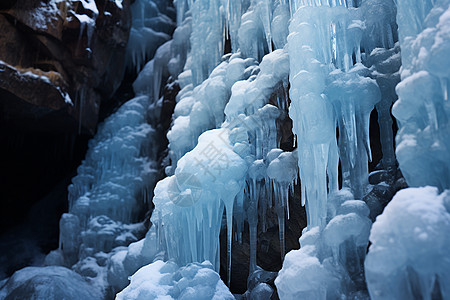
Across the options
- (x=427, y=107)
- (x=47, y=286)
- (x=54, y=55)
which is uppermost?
(x=54, y=55)

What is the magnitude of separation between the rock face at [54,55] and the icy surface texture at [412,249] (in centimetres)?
729

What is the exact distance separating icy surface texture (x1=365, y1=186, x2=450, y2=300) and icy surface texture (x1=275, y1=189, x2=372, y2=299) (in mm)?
→ 770

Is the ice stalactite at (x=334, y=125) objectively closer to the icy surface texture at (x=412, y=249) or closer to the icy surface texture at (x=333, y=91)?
the icy surface texture at (x=333, y=91)

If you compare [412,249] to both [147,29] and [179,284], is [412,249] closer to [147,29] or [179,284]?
[179,284]

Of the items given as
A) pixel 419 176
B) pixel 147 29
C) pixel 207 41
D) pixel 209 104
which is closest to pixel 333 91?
pixel 419 176

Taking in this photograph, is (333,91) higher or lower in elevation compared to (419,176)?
higher

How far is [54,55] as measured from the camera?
838cm

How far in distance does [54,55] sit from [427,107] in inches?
296

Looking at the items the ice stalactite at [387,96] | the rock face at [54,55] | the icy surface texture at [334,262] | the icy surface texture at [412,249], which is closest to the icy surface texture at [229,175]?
the ice stalactite at [387,96]

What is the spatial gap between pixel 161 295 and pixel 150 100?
6.98 metres

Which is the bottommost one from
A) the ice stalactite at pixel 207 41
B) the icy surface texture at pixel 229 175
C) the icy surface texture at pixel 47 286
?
the icy surface texture at pixel 47 286

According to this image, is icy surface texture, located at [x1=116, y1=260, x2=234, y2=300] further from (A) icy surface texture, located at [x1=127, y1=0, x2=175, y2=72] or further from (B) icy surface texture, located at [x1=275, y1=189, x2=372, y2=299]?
(A) icy surface texture, located at [x1=127, y1=0, x2=175, y2=72]

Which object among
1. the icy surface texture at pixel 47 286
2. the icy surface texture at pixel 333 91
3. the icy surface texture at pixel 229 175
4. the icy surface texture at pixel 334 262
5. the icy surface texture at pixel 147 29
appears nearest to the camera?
the icy surface texture at pixel 334 262

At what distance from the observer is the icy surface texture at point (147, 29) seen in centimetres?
1165
